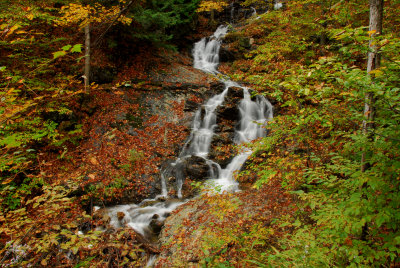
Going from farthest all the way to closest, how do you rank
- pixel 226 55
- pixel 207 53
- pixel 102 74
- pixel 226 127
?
pixel 207 53 < pixel 226 55 < pixel 102 74 < pixel 226 127

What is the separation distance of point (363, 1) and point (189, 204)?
30.2 ft

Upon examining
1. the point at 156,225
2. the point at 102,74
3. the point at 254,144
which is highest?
the point at 102,74

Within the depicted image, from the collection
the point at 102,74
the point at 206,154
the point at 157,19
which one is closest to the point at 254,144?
the point at 206,154

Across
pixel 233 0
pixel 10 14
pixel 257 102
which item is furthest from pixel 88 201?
pixel 233 0

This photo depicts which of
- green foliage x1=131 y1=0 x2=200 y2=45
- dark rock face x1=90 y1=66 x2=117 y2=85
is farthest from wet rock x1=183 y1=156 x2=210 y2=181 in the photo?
green foliage x1=131 y1=0 x2=200 y2=45

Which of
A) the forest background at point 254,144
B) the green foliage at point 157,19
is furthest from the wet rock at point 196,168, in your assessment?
the green foliage at point 157,19

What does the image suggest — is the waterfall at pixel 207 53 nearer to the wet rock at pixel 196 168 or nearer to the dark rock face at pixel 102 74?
the dark rock face at pixel 102 74

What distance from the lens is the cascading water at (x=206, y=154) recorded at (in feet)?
21.6

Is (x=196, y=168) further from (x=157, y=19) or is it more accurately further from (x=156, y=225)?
(x=157, y=19)

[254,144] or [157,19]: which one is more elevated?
[157,19]

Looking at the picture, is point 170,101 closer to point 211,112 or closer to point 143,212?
point 211,112

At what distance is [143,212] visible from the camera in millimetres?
6762

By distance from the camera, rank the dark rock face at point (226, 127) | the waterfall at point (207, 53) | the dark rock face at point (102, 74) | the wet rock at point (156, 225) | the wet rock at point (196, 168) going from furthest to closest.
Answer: the waterfall at point (207, 53) → the dark rock face at point (102, 74) → the dark rock face at point (226, 127) → the wet rock at point (196, 168) → the wet rock at point (156, 225)

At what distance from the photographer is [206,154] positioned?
9305 mm
